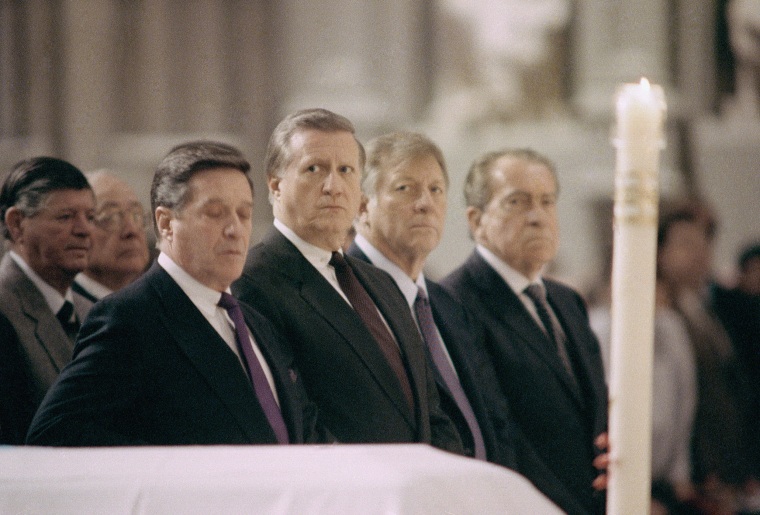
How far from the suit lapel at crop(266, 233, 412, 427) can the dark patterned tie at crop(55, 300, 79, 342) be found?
0.54 metres

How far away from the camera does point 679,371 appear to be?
4.71 metres

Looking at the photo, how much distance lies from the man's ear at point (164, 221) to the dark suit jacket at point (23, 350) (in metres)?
0.49

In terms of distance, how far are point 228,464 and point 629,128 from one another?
20.7 inches

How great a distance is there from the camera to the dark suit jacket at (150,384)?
187 centimetres

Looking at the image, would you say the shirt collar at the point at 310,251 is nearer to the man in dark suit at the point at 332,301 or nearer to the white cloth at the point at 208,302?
the man in dark suit at the point at 332,301

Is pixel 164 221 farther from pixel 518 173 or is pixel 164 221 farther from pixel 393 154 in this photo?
pixel 518 173

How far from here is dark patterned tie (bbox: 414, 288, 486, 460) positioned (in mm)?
2801

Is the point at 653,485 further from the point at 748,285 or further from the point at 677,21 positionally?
the point at 677,21

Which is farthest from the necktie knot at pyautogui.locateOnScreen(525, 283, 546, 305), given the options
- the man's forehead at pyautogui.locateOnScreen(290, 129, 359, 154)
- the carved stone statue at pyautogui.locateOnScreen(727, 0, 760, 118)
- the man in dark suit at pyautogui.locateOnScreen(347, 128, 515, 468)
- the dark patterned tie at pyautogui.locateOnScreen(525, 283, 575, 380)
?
the carved stone statue at pyautogui.locateOnScreen(727, 0, 760, 118)

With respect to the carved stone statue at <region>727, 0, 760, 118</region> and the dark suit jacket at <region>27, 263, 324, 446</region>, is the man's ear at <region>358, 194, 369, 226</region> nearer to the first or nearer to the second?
the dark suit jacket at <region>27, 263, 324, 446</region>

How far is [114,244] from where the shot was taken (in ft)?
9.94

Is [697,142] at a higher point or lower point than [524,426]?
higher

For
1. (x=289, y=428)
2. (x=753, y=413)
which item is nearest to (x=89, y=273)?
(x=289, y=428)

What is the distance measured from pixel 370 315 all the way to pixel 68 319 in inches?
27.4
